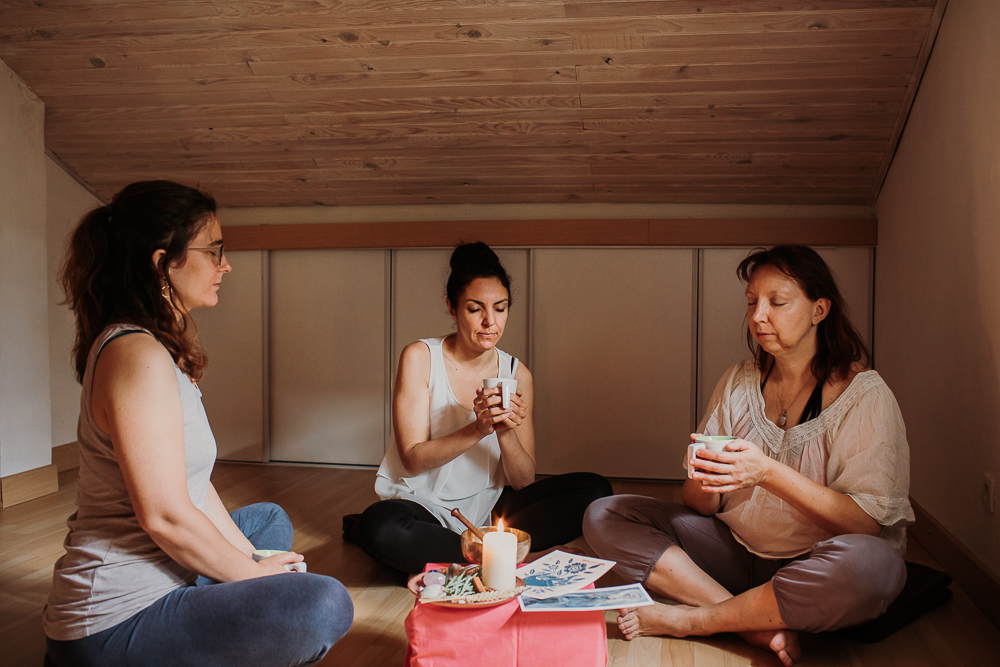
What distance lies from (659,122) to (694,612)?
236 cm

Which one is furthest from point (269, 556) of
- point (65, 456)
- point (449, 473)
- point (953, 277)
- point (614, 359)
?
point (65, 456)

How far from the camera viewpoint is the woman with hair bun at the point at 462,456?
2.16 m

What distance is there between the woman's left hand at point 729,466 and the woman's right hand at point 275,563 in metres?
0.92

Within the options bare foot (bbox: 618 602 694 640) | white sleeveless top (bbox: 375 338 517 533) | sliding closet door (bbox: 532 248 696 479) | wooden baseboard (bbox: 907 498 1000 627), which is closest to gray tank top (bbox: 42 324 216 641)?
white sleeveless top (bbox: 375 338 517 533)

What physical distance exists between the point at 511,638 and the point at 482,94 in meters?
2.60

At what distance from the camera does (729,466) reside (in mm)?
1586

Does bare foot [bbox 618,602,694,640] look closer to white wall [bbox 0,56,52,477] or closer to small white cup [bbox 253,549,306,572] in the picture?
small white cup [bbox 253,549,306,572]

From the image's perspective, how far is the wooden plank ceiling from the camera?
113 inches

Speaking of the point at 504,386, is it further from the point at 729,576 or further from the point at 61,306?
the point at 61,306

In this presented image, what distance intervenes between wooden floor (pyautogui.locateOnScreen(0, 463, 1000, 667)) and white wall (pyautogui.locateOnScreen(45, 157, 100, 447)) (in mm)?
1193

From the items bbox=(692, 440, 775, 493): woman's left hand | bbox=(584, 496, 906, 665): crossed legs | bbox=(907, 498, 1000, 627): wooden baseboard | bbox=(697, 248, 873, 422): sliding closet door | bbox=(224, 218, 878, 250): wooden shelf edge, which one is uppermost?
bbox=(224, 218, 878, 250): wooden shelf edge

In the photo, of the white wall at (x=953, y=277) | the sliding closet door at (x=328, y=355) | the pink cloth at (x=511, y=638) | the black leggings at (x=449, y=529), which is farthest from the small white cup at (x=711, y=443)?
the sliding closet door at (x=328, y=355)

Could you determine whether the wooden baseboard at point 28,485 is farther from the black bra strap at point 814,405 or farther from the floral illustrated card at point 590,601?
the black bra strap at point 814,405

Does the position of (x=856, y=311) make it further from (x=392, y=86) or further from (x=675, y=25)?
(x=392, y=86)
